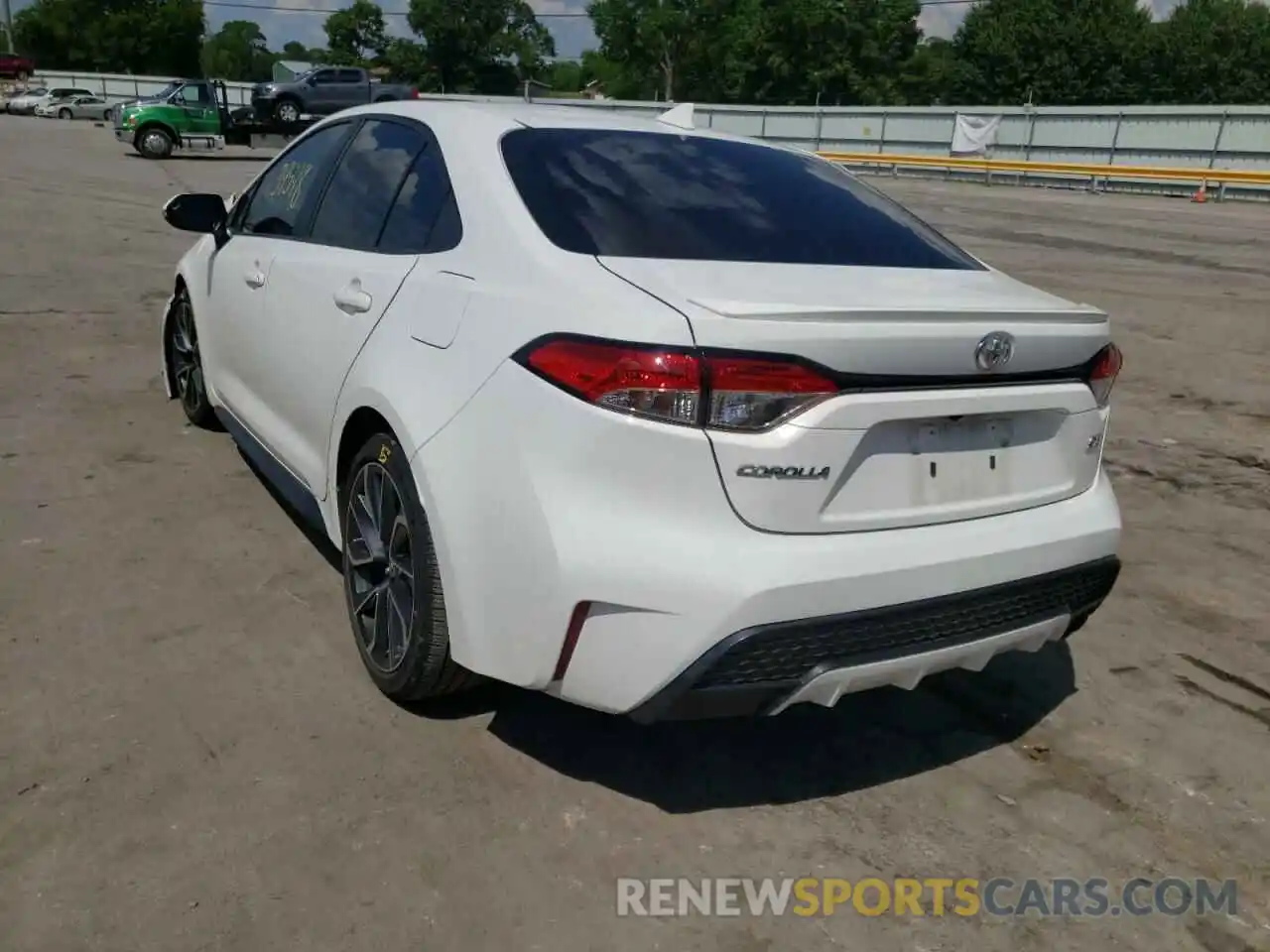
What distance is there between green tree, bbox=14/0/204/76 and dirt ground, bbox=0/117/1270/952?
293 feet

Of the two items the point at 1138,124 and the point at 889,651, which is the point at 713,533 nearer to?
the point at 889,651

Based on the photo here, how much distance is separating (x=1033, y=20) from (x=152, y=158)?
198 ft

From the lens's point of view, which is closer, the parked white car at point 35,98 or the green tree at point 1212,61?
the parked white car at point 35,98

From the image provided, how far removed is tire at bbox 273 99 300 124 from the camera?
30484mm

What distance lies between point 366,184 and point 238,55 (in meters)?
141

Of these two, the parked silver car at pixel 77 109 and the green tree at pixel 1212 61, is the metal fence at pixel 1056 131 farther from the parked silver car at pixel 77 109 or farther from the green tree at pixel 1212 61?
the green tree at pixel 1212 61

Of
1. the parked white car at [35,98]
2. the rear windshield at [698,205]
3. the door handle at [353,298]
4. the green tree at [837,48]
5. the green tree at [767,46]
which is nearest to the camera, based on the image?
the rear windshield at [698,205]

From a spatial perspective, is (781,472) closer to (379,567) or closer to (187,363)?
(379,567)

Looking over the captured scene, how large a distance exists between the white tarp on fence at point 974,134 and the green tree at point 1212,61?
145 ft

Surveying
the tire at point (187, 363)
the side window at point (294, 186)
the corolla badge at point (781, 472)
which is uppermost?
the side window at point (294, 186)

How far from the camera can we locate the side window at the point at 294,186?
393cm

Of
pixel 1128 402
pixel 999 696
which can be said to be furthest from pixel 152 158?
pixel 999 696

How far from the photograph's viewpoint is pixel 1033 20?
68438 mm

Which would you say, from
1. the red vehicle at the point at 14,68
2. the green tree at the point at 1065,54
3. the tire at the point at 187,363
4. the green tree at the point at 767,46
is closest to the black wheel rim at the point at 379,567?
the tire at the point at 187,363
